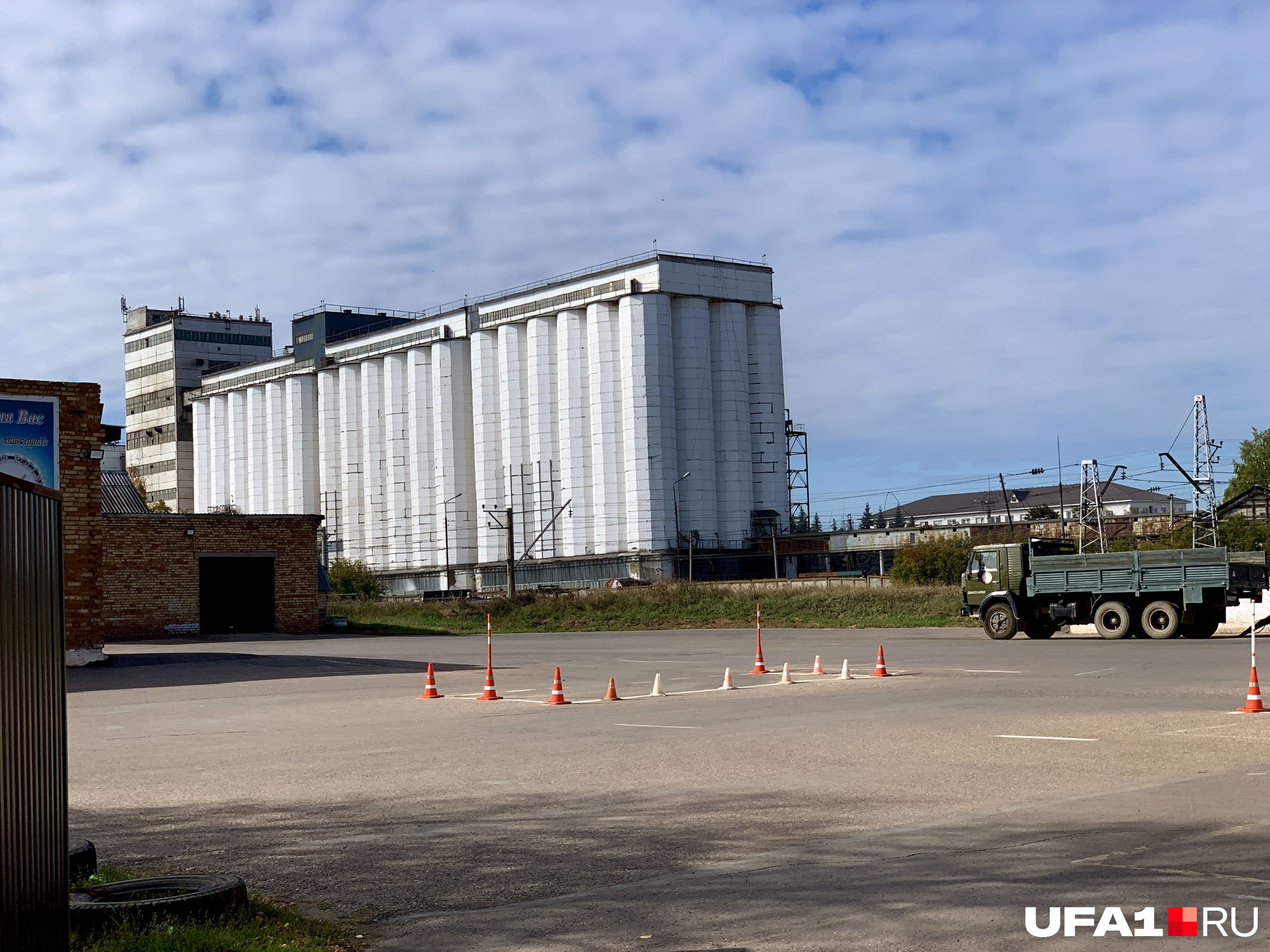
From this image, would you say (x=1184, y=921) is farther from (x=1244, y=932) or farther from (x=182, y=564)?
(x=182, y=564)

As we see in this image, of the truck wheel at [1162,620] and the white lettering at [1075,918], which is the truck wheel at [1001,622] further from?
the white lettering at [1075,918]

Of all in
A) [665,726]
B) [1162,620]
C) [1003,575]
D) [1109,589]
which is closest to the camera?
[665,726]

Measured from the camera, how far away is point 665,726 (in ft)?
53.1

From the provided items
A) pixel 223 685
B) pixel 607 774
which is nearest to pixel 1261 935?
pixel 607 774

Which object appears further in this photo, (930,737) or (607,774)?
(930,737)

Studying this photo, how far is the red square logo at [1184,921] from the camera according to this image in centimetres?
606

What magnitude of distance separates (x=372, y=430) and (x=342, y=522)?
332 inches

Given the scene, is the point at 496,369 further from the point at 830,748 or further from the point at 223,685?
the point at 830,748

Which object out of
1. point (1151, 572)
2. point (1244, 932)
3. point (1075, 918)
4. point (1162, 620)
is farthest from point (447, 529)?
point (1244, 932)

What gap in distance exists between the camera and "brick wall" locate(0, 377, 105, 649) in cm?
2959

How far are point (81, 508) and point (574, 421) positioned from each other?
63.5 m

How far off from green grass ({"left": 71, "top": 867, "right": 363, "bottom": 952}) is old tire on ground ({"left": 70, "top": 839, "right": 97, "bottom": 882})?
118 centimetres

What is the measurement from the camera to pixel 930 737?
46.2 ft

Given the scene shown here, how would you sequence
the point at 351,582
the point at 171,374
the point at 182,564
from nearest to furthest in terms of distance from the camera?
the point at 182,564
the point at 351,582
the point at 171,374
